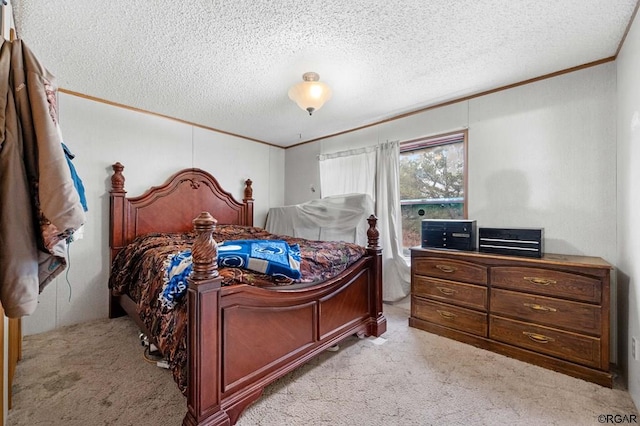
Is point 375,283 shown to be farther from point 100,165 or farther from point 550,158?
point 100,165

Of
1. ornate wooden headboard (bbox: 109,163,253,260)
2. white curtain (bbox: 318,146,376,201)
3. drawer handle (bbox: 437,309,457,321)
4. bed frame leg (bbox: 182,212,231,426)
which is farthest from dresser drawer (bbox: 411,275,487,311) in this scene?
ornate wooden headboard (bbox: 109,163,253,260)

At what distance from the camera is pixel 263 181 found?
181 inches

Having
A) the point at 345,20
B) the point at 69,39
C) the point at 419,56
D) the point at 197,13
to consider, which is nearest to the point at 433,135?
the point at 419,56

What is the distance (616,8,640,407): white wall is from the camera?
166 cm

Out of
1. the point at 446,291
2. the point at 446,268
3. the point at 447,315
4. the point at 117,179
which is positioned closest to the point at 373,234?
the point at 446,268

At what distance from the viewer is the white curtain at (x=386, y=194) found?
11.0ft

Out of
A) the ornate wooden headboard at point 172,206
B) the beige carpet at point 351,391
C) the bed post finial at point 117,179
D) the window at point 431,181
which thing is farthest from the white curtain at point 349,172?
the bed post finial at point 117,179

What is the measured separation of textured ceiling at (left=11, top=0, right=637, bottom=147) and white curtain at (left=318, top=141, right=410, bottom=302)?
0.80 m

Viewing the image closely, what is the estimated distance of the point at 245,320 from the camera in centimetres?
158

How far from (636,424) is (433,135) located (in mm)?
2630

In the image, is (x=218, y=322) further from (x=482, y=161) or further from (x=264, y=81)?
(x=482, y=161)

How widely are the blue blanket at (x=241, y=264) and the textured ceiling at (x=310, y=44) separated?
1.44 m

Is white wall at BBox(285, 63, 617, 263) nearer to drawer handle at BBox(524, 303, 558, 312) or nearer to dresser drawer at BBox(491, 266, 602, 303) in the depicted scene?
dresser drawer at BBox(491, 266, 602, 303)

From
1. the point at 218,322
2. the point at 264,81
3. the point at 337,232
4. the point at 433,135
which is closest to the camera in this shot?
the point at 218,322
